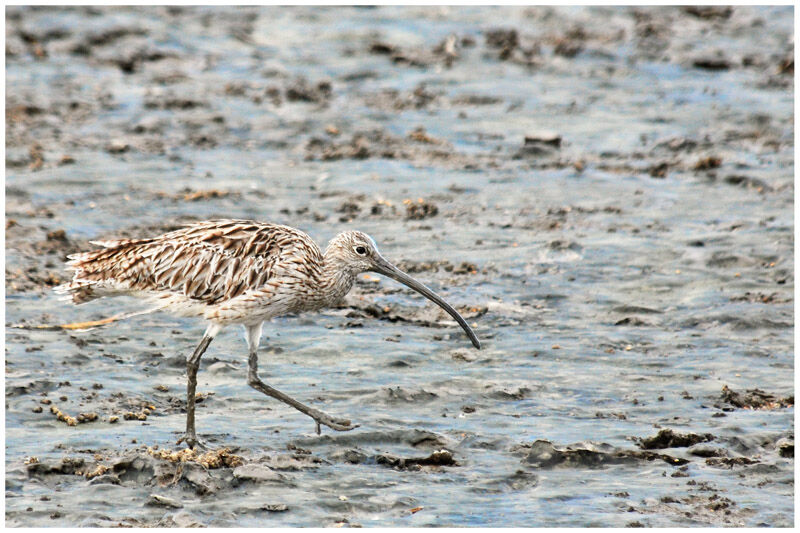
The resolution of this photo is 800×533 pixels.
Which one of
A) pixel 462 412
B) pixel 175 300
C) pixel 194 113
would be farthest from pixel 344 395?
pixel 194 113

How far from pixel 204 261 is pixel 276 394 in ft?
3.43

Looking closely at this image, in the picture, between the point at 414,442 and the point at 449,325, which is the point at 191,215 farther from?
the point at 414,442

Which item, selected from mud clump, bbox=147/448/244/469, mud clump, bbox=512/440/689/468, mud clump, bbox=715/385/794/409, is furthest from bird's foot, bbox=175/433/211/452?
mud clump, bbox=715/385/794/409

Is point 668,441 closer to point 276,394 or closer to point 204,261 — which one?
point 276,394

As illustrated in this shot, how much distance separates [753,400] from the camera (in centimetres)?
930

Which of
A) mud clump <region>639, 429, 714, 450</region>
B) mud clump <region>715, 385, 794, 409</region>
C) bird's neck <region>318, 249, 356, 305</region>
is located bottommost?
mud clump <region>639, 429, 714, 450</region>

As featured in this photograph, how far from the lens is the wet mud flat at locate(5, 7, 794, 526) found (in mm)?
7793

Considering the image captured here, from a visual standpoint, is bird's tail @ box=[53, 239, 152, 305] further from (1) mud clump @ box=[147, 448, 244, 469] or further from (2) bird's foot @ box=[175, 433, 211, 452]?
(1) mud clump @ box=[147, 448, 244, 469]

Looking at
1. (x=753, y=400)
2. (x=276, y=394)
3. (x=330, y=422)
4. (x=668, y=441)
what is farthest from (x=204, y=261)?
(x=753, y=400)

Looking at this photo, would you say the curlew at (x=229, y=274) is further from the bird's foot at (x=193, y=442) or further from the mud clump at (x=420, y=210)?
the mud clump at (x=420, y=210)

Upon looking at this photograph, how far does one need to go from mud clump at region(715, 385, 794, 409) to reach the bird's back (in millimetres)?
3148

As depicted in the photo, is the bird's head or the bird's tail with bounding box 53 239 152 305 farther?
the bird's head

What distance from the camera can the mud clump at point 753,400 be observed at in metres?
9.23

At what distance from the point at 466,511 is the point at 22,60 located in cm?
1398
